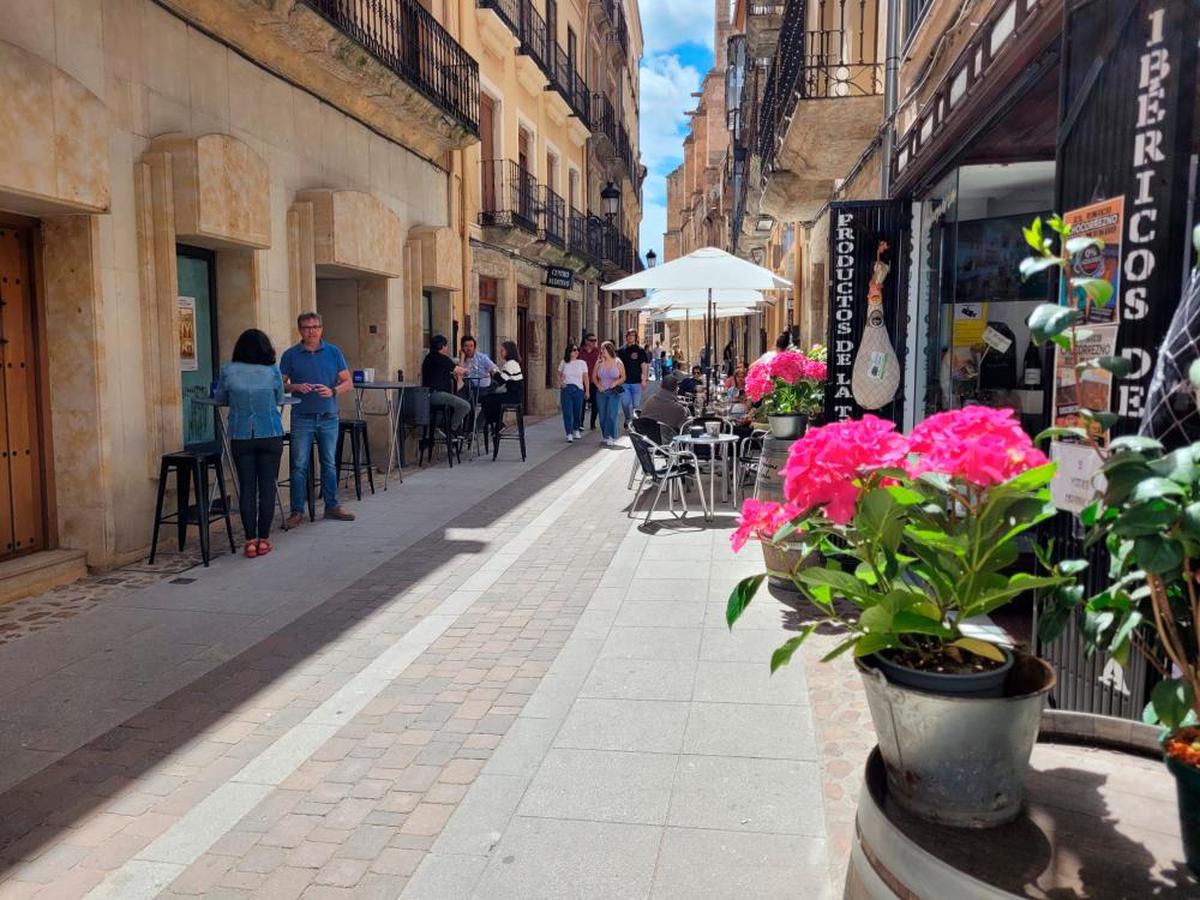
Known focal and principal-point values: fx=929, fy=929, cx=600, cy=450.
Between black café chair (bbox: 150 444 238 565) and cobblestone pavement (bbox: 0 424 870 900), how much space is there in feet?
1.73

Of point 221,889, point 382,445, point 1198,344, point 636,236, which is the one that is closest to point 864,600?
point 1198,344

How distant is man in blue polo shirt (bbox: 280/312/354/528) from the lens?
810 cm

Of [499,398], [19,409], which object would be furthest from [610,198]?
[19,409]

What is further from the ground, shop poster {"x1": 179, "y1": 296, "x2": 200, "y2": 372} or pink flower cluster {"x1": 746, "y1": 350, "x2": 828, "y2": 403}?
shop poster {"x1": 179, "y1": 296, "x2": 200, "y2": 372}

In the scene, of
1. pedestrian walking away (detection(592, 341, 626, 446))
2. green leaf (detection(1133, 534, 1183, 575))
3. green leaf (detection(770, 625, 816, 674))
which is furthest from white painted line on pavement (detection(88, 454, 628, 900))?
pedestrian walking away (detection(592, 341, 626, 446))

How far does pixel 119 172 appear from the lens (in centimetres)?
691

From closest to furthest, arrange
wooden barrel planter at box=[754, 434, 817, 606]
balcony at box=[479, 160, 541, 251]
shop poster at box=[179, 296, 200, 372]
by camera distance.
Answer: wooden barrel planter at box=[754, 434, 817, 606], shop poster at box=[179, 296, 200, 372], balcony at box=[479, 160, 541, 251]

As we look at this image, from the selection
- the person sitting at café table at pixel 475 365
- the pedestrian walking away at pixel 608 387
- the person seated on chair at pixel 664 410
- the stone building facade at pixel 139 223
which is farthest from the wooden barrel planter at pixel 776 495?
the pedestrian walking away at pixel 608 387

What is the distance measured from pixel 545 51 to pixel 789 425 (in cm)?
1662

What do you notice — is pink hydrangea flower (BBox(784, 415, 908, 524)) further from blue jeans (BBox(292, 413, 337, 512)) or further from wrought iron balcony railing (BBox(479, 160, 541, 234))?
wrought iron balcony railing (BBox(479, 160, 541, 234))

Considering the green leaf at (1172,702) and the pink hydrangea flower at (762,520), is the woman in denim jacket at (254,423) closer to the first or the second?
the pink hydrangea flower at (762,520)

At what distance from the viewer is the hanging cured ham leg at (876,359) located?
20.9 ft

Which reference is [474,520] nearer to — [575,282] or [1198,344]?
[1198,344]

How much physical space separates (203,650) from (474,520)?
12.4 ft
